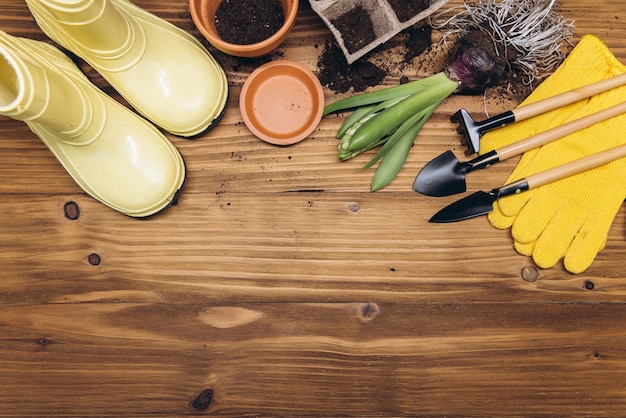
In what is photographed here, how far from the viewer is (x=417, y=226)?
0.86 meters

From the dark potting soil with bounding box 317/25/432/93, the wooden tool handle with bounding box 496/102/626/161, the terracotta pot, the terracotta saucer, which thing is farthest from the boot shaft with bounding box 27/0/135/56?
the wooden tool handle with bounding box 496/102/626/161

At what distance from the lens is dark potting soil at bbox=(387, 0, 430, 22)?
818 mm

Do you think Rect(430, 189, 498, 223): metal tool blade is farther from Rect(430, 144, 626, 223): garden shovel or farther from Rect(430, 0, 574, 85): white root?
Rect(430, 0, 574, 85): white root

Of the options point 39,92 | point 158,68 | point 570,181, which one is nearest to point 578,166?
point 570,181

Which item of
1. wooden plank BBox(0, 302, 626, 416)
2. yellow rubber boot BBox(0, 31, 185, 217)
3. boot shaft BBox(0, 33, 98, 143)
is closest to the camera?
boot shaft BBox(0, 33, 98, 143)

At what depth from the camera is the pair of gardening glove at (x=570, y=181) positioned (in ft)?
2.78

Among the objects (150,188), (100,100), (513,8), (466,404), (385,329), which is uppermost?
(513,8)

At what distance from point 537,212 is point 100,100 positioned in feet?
2.59

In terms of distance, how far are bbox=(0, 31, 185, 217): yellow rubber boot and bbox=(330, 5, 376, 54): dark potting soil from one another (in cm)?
37

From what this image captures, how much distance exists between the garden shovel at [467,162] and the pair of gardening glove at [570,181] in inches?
1.2

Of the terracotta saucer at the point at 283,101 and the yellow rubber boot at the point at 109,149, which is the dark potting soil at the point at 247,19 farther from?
the yellow rubber boot at the point at 109,149

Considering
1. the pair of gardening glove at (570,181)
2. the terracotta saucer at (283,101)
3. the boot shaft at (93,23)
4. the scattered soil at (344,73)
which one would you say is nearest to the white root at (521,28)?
the pair of gardening glove at (570,181)

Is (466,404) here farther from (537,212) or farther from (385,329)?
(537,212)

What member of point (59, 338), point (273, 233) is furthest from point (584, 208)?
point (59, 338)
